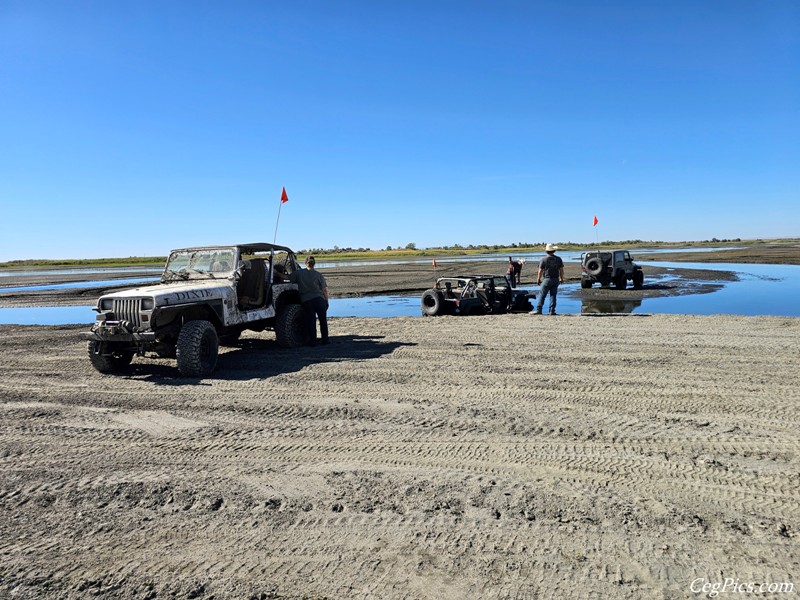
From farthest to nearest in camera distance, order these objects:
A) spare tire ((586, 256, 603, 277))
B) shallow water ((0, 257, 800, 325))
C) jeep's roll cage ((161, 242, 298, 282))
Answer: spare tire ((586, 256, 603, 277)) < shallow water ((0, 257, 800, 325)) < jeep's roll cage ((161, 242, 298, 282))

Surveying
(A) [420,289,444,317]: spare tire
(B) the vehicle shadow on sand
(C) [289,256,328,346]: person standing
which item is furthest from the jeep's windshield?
(A) [420,289,444,317]: spare tire

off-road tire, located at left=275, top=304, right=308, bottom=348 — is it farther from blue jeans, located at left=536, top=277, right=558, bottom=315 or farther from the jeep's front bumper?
blue jeans, located at left=536, top=277, right=558, bottom=315

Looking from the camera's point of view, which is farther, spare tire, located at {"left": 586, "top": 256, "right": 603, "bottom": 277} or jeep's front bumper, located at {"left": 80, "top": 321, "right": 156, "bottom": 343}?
spare tire, located at {"left": 586, "top": 256, "right": 603, "bottom": 277}

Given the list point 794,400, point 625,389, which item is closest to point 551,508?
point 625,389

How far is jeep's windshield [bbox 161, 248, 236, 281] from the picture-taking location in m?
9.72

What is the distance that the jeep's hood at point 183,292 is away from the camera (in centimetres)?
809

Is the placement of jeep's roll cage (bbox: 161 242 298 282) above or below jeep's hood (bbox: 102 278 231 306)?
above

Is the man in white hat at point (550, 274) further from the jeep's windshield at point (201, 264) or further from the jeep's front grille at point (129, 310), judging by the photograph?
the jeep's front grille at point (129, 310)

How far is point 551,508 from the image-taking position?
378 centimetres

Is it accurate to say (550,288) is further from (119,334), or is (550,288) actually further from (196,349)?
(119,334)

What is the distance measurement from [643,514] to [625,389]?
3331 millimetres

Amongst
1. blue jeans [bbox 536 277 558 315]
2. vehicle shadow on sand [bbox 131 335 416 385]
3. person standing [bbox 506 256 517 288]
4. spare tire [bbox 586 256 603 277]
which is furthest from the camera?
spare tire [bbox 586 256 603 277]

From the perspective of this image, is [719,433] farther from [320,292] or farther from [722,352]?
[320,292]

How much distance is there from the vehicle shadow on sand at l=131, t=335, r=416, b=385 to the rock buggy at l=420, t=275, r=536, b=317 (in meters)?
3.51
